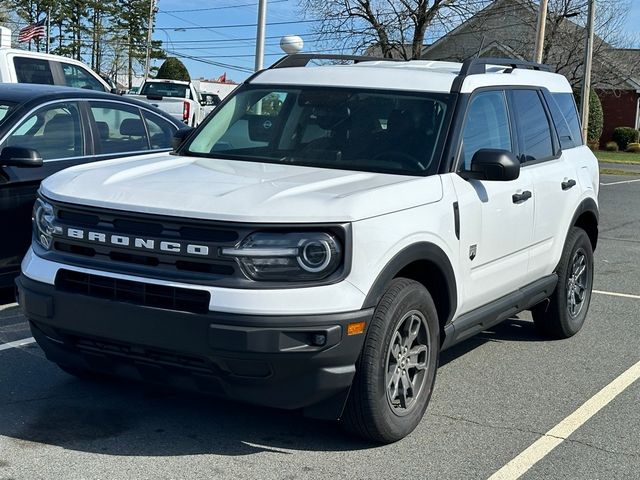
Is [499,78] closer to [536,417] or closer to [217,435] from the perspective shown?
[536,417]

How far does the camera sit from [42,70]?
13.4m

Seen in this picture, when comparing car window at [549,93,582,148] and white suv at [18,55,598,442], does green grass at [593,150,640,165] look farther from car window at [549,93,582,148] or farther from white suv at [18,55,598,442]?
white suv at [18,55,598,442]

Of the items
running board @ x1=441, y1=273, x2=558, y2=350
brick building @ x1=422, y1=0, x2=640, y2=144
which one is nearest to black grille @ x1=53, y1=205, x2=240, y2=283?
running board @ x1=441, y1=273, x2=558, y2=350

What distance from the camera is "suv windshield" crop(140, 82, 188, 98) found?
26141 mm

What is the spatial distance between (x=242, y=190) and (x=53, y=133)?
145 inches

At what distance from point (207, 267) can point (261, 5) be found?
15.0 m

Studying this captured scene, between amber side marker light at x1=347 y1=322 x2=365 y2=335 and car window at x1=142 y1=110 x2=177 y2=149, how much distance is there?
4702mm

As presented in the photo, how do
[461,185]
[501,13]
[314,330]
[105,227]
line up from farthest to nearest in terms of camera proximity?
1. [501,13]
2. [461,185]
3. [105,227]
4. [314,330]

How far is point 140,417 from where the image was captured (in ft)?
15.9

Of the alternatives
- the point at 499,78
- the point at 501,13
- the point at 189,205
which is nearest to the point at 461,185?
the point at 499,78

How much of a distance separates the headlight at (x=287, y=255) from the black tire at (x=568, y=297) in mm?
3048

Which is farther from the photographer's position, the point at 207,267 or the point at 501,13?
the point at 501,13

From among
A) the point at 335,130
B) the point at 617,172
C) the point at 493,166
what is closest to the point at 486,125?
the point at 493,166

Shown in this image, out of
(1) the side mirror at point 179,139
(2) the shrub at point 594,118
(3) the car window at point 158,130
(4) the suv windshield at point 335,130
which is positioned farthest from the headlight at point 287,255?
(2) the shrub at point 594,118
